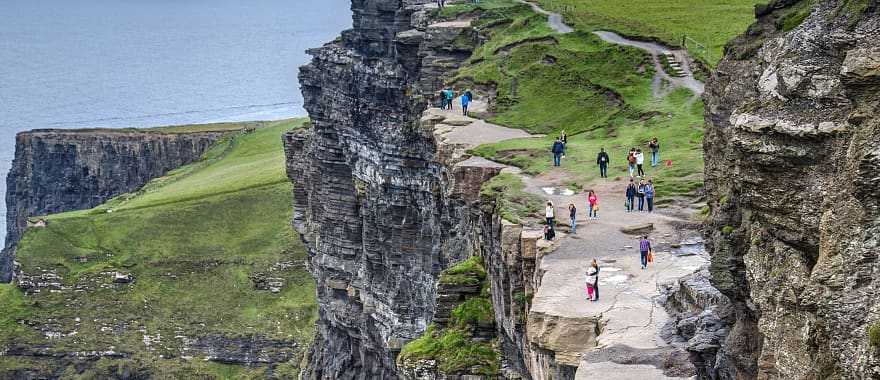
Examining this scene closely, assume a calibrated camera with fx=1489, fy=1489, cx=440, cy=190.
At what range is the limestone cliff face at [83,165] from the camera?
190 m

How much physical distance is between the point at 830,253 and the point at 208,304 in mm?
110889

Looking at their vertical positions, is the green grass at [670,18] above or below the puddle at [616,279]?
above

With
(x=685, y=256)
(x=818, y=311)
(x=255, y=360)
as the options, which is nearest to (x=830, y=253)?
(x=818, y=311)

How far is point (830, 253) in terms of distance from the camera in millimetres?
20953

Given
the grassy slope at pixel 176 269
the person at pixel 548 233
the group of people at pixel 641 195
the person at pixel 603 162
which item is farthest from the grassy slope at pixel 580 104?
the grassy slope at pixel 176 269

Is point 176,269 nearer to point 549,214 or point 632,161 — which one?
point 632,161

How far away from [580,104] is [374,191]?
19.5m

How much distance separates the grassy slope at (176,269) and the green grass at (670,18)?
35855 millimetres

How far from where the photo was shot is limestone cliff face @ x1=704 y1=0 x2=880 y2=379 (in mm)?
20234

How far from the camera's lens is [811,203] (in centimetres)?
2267

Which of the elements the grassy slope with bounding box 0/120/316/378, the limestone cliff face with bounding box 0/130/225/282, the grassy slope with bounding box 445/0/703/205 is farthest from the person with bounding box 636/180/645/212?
the limestone cliff face with bounding box 0/130/225/282

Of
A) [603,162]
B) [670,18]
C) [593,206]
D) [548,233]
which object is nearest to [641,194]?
[593,206]

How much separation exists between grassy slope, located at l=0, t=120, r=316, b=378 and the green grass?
35.9 metres

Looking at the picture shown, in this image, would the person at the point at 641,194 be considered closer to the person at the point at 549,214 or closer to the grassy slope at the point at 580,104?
the grassy slope at the point at 580,104
